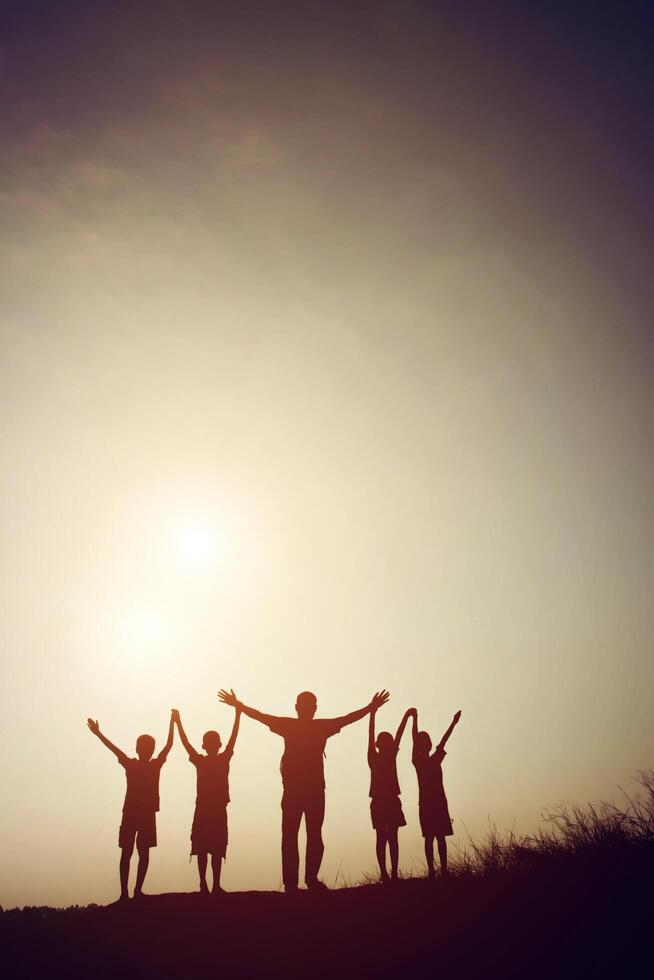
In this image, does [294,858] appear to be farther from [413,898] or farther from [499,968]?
[499,968]

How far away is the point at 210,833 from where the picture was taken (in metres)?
8.34

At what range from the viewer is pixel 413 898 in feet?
23.7

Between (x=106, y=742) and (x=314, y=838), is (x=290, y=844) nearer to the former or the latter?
(x=314, y=838)

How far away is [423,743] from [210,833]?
3.51 m

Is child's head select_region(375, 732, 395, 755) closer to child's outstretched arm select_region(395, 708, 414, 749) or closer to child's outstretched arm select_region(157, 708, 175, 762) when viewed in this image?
child's outstretched arm select_region(395, 708, 414, 749)

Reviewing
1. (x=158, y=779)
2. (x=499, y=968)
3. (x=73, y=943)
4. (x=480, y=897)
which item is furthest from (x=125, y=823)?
(x=499, y=968)

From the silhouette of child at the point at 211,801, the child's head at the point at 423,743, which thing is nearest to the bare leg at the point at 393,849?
the child's head at the point at 423,743

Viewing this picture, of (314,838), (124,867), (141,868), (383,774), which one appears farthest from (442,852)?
(124,867)

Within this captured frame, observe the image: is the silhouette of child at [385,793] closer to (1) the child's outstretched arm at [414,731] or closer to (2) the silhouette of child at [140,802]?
(1) the child's outstretched arm at [414,731]

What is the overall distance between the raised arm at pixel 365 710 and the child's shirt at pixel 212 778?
1.98 m

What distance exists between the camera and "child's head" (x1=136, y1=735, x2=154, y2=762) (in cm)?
870

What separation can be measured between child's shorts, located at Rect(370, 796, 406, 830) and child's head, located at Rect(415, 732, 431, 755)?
87cm

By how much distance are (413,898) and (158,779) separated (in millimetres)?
3962

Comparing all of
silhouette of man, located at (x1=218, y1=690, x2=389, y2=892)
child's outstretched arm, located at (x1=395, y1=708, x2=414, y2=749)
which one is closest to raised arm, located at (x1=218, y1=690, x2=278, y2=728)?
silhouette of man, located at (x1=218, y1=690, x2=389, y2=892)
